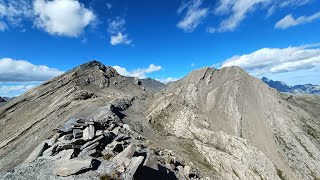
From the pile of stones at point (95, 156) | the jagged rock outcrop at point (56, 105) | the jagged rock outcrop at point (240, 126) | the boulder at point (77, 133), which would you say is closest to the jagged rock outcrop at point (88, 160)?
the pile of stones at point (95, 156)

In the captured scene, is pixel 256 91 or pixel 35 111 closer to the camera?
pixel 35 111

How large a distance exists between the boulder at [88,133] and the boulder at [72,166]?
6.23 m

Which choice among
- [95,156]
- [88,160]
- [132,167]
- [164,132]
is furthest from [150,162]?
[164,132]

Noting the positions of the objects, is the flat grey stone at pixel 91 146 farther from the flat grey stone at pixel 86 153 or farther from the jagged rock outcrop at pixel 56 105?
the jagged rock outcrop at pixel 56 105

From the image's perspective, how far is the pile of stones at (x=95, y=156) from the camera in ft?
78.9

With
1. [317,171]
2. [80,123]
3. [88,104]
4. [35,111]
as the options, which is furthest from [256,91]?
[80,123]

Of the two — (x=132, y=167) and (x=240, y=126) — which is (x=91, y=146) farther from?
(x=240, y=126)

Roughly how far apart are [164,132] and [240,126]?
21.4m

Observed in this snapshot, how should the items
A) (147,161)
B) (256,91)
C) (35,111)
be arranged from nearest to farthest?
(147,161), (35,111), (256,91)

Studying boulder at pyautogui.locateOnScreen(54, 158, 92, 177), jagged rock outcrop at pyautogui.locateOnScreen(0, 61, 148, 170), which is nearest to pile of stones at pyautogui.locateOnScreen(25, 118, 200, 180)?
boulder at pyautogui.locateOnScreen(54, 158, 92, 177)

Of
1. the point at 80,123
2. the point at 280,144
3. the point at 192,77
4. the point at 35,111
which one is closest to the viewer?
the point at 80,123

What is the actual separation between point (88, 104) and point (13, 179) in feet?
156

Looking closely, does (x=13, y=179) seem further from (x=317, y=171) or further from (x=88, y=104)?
(x=317, y=171)

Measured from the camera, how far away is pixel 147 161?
26.8 meters
